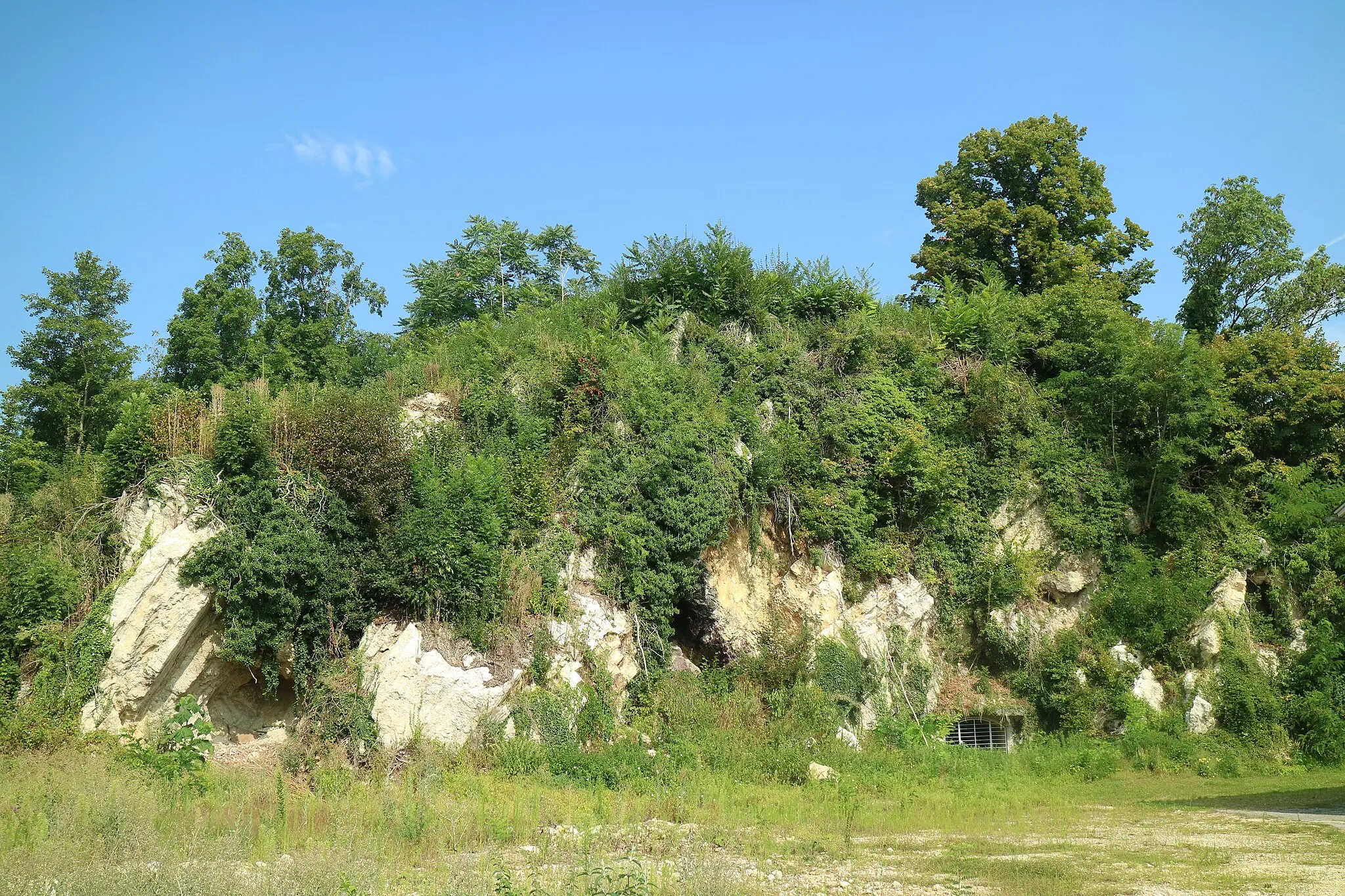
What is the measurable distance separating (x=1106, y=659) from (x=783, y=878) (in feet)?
40.3

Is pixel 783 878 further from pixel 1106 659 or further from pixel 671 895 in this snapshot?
pixel 1106 659

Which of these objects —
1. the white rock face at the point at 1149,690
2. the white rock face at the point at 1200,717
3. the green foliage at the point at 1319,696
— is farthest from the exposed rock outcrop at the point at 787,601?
the green foliage at the point at 1319,696

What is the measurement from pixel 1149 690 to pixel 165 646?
57.9ft

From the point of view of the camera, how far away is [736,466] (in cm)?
1823

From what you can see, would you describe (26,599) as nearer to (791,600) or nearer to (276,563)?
(276,563)

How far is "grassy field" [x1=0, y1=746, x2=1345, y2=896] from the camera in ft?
26.7

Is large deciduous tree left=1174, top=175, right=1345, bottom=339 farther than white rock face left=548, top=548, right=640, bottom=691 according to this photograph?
Yes

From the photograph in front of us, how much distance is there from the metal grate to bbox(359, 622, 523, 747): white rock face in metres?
9.29

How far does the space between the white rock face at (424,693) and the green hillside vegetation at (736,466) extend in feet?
1.74

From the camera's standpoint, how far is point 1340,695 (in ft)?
59.3

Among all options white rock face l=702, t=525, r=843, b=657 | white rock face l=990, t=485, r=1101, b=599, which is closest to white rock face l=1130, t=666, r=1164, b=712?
white rock face l=990, t=485, r=1101, b=599

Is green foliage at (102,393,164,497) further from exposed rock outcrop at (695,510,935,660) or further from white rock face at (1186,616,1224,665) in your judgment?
white rock face at (1186,616,1224,665)

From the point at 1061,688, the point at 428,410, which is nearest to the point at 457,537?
the point at 428,410

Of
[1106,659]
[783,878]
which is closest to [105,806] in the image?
[783,878]
